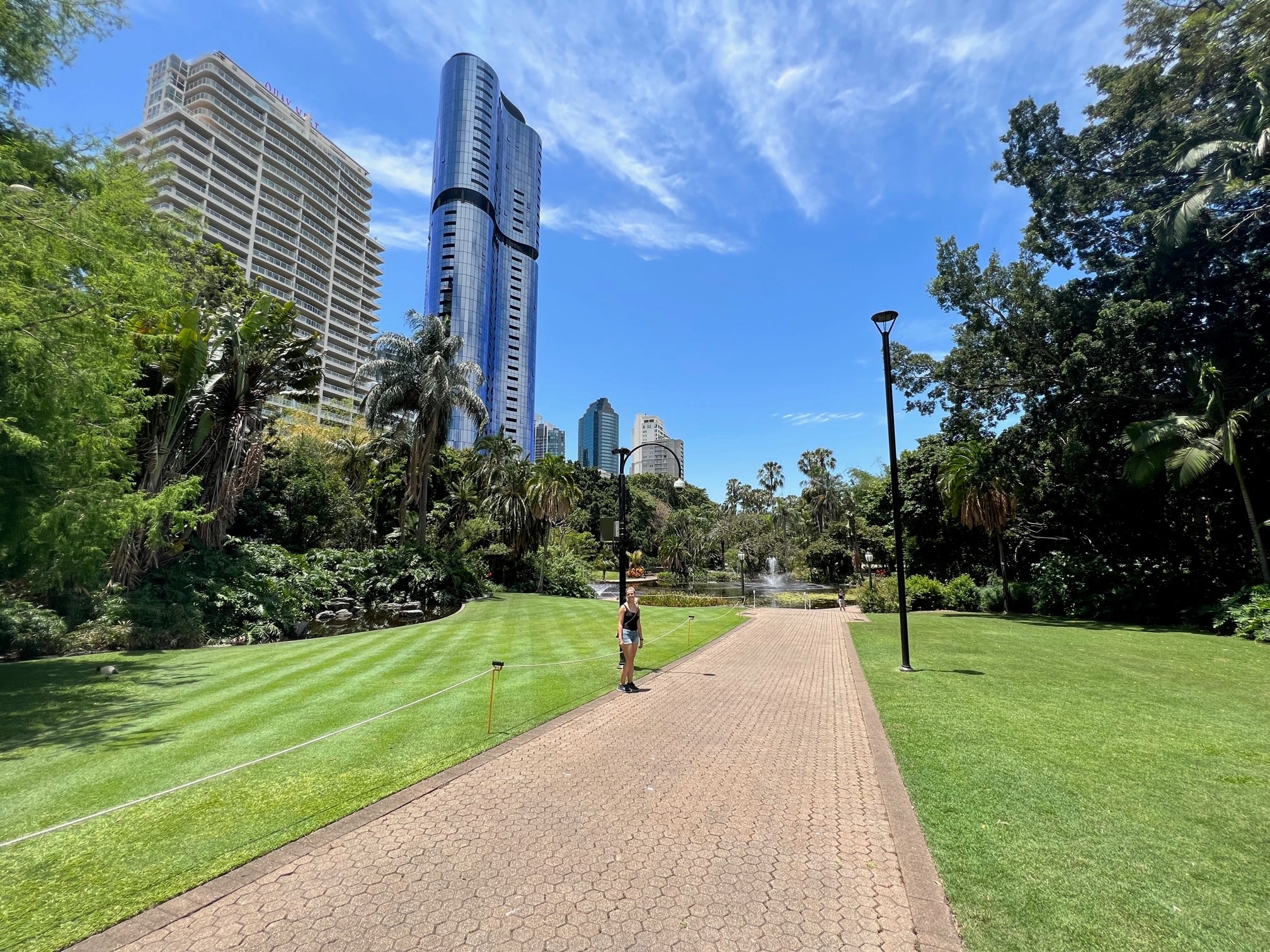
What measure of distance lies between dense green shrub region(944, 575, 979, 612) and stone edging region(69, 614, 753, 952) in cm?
2831

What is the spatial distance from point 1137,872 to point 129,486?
16.4m

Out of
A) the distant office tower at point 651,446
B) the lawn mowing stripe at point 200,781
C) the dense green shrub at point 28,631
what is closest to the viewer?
the lawn mowing stripe at point 200,781

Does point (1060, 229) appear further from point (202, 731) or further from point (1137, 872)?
point (202, 731)

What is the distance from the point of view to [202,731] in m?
7.01

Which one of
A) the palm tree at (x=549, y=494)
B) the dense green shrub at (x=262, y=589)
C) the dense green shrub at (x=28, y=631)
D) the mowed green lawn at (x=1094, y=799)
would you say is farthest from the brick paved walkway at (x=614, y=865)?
the palm tree at (x=549, y=494)

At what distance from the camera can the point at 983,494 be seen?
84.0 ft

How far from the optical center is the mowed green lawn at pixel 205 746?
3832mm

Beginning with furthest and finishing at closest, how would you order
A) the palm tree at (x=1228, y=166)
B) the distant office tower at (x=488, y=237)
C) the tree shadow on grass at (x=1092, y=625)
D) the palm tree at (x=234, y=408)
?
the distant office tower at (x=488, y=237)
the tree shadow on grass at (x=1092, y=625)
the palm tree at (x=234, y=408)
the palm tree at (x=1228, y=166)

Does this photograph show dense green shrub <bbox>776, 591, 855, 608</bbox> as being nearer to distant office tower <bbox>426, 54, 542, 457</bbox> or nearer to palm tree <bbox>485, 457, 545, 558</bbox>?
A: palm tree <bbox>485, 457, 545, 558</bbox>

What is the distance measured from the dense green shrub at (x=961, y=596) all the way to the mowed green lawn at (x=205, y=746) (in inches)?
863

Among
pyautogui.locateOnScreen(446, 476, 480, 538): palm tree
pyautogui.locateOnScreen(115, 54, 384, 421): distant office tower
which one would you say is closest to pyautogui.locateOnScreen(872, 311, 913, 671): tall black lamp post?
pyautogui.locateOnScreen(446, 476, 480, 538): palm tree

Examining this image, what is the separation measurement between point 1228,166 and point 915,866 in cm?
2578

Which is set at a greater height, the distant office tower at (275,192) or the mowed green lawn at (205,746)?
the distant office tower at (275,192)

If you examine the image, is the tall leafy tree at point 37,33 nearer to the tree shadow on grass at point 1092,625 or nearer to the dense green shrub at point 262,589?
the dense green shrub at point 262,589
